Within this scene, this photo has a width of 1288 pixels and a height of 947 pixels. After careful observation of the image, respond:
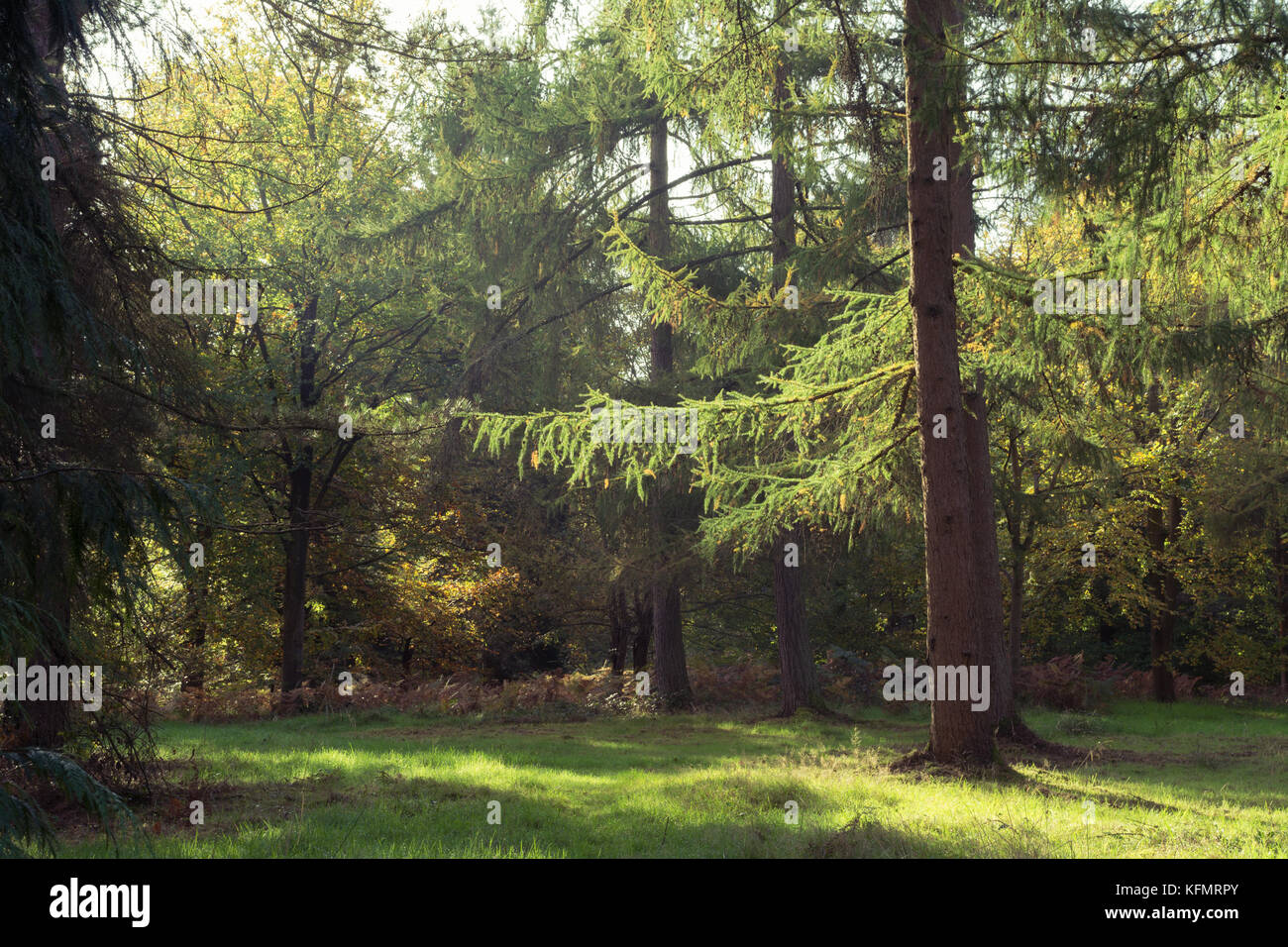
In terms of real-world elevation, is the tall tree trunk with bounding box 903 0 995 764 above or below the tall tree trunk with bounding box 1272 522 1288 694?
above

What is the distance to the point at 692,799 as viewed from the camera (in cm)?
852

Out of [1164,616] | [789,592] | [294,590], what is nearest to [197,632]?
[294,590]

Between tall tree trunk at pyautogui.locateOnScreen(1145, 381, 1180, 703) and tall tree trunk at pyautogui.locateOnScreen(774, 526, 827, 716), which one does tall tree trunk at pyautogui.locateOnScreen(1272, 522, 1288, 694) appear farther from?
tall tree trunk at pyautogui.locateOnScreen(774, 526, 827, 716)

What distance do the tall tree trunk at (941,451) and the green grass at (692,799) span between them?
0.61 meters

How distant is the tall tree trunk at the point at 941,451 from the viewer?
981cm

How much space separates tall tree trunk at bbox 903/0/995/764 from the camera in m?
9.81

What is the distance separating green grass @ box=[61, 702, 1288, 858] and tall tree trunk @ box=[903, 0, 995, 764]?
0.61 m

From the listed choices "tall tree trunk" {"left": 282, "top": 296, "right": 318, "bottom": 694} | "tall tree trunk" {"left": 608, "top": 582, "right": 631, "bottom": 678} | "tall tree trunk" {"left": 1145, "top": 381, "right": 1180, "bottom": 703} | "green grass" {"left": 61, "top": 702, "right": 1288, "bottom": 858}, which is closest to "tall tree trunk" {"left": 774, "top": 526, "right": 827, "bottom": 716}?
"green grass" {"left": 61, "top": 702, "right": 1288, "bottom": 858}

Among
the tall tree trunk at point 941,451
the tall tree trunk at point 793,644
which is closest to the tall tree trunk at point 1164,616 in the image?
the tall tree trunk at point 793,644

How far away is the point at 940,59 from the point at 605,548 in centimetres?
1510

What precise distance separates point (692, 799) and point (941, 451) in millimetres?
4273

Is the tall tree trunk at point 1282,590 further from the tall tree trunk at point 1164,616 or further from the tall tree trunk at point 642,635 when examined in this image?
the tall tree trunk at point 642,635
